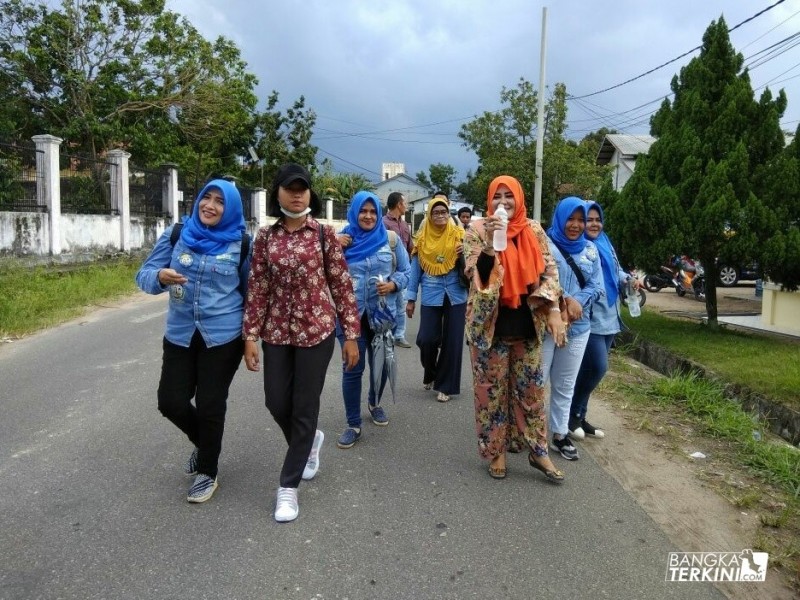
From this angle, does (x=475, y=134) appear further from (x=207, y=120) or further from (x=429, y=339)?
(x=429, y=339)

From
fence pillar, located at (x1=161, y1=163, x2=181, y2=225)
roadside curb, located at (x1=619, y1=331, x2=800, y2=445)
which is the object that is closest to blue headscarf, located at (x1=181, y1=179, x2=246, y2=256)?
roadside curb, located at (x1=619, y1=331, x2=800, y2=445)

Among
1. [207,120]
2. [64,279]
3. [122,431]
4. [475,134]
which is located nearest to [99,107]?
[207,120]

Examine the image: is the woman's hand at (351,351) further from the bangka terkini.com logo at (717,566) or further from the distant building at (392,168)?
the distant building at (392,168)

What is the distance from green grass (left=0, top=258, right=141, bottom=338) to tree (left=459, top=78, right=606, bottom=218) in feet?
49.7

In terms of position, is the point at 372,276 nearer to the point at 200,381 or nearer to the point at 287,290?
the point at 287,290

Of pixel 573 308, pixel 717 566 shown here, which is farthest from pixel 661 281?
pixel 717 566

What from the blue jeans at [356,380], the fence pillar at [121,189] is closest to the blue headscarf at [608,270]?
the blue jeans at [356,380]

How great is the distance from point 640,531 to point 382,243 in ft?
7.62

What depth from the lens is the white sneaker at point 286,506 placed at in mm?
3138

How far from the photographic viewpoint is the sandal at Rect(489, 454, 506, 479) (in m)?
3.74

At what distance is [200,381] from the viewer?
10.7ft

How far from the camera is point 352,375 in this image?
4203 millimetres

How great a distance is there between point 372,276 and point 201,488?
5.57 feet

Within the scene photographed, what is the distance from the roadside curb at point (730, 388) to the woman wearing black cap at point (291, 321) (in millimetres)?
3776
